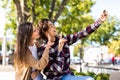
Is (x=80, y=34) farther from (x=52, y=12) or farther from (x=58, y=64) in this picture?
(x=52, y=12)

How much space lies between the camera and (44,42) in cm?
428

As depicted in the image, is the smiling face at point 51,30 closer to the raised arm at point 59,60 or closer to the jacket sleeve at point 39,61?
the raised arm at point 59,60

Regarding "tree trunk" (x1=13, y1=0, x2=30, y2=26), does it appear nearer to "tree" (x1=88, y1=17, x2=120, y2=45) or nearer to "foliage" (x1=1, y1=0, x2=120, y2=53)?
"foliage" (x1=1, y1=0, x2=120, y2=53)

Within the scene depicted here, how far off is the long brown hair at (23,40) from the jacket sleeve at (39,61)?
55 mm

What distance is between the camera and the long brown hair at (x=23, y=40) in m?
3.91

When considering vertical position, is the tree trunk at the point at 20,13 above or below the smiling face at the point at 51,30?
above

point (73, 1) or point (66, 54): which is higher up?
point (73, 1)

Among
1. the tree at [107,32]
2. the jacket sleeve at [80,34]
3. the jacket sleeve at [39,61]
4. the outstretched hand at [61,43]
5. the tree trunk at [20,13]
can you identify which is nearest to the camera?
the jacket sleeve at [39,61]

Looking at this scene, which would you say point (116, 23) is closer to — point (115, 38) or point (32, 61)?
point (115, 38)

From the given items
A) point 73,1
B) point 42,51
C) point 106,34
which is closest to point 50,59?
point 42,51


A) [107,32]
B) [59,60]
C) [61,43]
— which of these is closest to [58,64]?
[59,60]

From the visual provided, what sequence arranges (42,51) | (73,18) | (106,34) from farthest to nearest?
(106,34)
(73,18)
(42,51)

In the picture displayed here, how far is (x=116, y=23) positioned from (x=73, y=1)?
39647mm

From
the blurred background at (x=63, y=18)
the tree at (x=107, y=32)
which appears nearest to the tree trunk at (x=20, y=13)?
the blurred background at (x=63, y=18)
